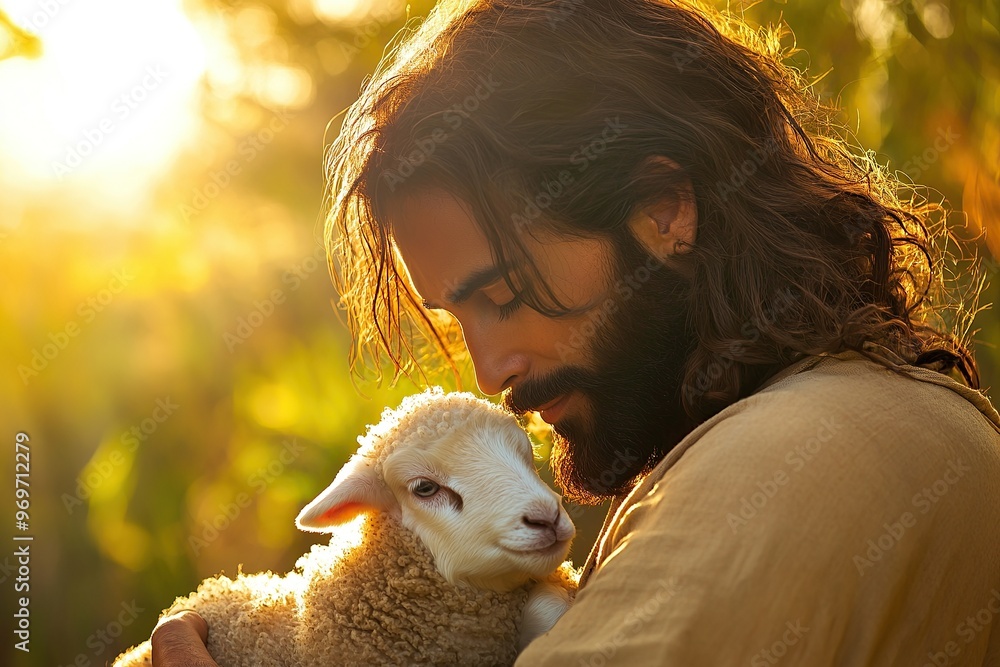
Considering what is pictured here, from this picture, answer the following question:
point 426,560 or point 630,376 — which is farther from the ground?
point 630,376

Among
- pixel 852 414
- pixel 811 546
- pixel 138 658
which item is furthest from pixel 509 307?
pixel 138 658

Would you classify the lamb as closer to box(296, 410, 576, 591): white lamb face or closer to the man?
box(296, 410, 576, 591): white lamb face

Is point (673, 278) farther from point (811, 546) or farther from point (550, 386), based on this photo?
point (811, 546)

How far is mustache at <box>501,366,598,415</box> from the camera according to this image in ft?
6.64

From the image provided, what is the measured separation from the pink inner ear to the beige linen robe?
0.76m

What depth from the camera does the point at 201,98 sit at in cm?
552

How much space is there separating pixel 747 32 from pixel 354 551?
69.7 inches

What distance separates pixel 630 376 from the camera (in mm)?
2002

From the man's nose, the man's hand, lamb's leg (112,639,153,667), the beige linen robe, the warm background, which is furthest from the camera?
the warm background

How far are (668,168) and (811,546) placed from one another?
997 millimetres

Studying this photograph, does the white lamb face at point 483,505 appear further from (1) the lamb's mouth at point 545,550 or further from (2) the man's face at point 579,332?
(2) the man's face at point 579,332

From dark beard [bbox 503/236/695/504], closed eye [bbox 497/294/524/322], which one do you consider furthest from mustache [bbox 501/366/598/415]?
closed eye [bbox 497/294/524/322]

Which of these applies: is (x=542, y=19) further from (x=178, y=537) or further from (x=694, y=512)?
(x=178, y=537)

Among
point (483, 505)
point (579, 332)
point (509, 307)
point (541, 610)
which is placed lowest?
point (541, 610)
